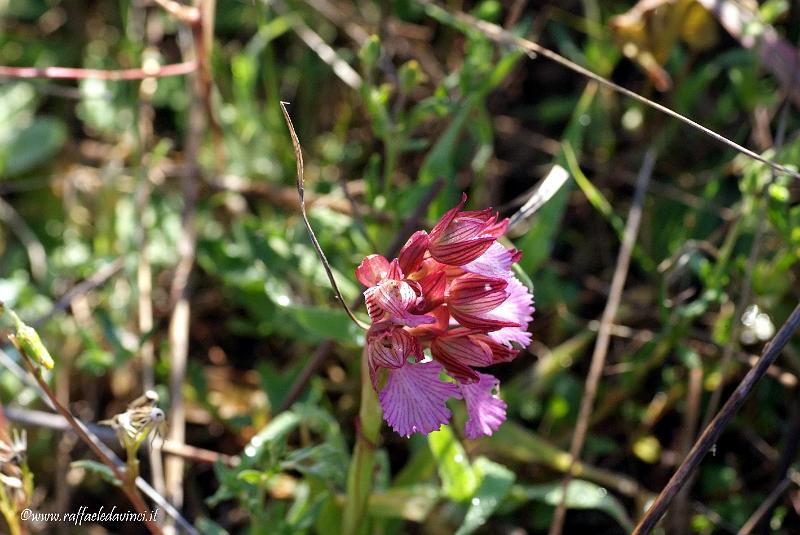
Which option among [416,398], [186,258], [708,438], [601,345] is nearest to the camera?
[416,398]

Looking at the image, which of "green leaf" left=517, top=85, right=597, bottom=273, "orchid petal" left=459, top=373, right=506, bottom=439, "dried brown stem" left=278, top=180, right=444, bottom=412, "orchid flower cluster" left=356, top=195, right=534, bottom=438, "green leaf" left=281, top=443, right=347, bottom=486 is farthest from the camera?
"green leaf" left=517, top=85, right=597, bottom=273

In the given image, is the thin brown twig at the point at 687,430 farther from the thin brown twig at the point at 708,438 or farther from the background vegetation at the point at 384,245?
the thin brown twig at the point at 708,438

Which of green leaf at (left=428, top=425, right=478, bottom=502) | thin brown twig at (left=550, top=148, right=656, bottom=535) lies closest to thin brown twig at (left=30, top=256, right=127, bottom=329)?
green leaf at (left=428, top=425, right=478, bottom=502)

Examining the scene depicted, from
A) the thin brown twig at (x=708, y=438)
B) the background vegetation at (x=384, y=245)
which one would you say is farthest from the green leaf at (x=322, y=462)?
the thin brown twig at (x=708, y=438)

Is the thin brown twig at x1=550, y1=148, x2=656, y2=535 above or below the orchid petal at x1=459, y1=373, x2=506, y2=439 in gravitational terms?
below

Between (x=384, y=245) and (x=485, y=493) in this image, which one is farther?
(x=384, y=245)

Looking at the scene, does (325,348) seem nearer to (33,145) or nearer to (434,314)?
(434,314)

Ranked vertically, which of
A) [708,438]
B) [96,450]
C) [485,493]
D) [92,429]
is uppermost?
[708,438]

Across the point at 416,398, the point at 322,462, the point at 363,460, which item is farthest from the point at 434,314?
the point at 322,462

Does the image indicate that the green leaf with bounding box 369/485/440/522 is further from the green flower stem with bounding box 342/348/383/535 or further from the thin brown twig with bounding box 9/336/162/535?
the thin brown twig with bounding box 9/336/162/535
